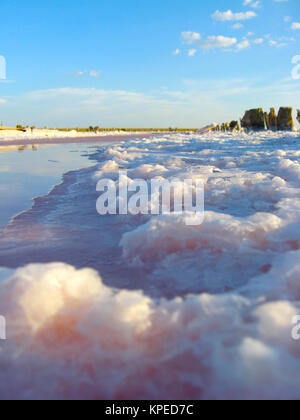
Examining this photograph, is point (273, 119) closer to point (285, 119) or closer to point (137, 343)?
point (285, 119)

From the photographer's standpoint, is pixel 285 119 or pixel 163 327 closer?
pixel 163 327

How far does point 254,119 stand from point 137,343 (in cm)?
3628

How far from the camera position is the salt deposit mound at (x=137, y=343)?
973mm

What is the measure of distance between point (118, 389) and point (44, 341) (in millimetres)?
354

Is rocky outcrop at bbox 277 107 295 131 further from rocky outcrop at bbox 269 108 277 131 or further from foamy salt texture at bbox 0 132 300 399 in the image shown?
foamy salt texture at bbox 0 132 300 399

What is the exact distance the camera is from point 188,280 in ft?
5.32

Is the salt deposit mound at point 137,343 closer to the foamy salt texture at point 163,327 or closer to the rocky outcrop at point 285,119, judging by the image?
the foamy salt texture at point 163,327

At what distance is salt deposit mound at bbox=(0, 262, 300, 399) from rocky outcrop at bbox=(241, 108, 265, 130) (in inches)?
1396

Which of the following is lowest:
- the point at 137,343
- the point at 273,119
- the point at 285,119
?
the point at 137,343

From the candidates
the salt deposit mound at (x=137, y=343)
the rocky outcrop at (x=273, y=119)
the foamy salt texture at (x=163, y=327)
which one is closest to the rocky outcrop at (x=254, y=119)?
the rocky outcrop at (x=273, y=119)

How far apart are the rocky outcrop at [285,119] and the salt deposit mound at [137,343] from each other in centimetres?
3228

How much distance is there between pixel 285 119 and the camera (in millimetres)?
29828

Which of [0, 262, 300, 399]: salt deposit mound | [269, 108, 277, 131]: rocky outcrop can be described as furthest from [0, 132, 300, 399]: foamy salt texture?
[269, 108, 277, 131]: rocky outcrop

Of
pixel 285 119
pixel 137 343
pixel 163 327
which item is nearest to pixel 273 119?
pixel 285 119
